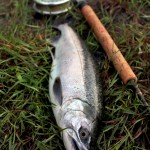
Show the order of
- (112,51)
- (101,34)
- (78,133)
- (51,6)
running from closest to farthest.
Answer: (78,133)
(112,51)
(101,34)
(51,6)

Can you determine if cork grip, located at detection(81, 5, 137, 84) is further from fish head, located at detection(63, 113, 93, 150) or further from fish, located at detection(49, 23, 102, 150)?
fish head, located at detection(63, 113, 93, 150)

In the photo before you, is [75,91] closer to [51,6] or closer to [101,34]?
[101,34]

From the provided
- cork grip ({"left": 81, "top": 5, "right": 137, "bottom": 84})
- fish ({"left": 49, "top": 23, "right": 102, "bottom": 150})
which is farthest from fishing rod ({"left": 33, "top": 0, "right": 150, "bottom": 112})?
fish ({"left": 49, "top": 23, "right": 102, "bottom": 150})

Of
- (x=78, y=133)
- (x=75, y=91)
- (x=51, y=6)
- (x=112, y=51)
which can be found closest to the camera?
(x=78, y=133)

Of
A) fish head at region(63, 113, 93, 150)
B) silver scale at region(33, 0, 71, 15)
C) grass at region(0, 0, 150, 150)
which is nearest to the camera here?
fish head at region(63, 113, 93, 150)

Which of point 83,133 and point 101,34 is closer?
point 83,133

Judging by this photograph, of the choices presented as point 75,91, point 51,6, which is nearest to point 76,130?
point 75,91
